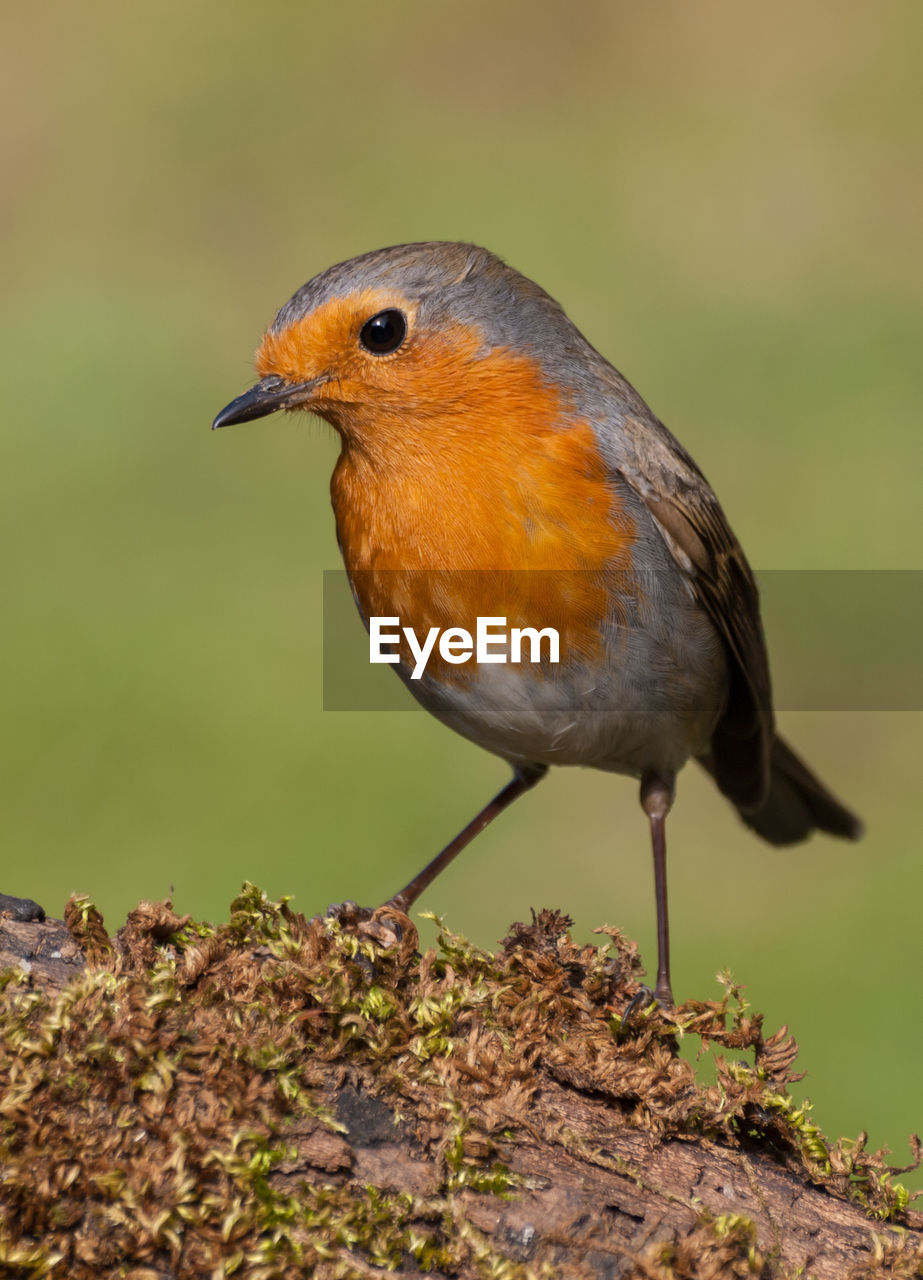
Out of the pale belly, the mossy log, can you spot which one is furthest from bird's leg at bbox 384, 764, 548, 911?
the mossy log

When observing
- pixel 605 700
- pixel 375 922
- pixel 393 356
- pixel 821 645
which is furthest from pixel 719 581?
pixel 821 645

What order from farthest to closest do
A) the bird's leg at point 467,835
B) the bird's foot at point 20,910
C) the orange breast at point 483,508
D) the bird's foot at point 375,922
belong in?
the bird's leg at point 467,835 → the orange breast at point 483,508 → the bird's foot at point 375,922 → the bird's foot at point 20,910

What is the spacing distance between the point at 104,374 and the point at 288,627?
229 centimetres

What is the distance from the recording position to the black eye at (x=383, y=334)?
336 centimetres

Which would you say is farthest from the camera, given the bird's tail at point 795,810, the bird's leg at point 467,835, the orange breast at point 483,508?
the bird's tail at point 795,810

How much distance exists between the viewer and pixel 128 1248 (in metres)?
1.93

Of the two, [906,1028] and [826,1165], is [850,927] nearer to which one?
[906,1028]

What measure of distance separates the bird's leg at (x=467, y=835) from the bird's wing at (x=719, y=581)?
2.00ft

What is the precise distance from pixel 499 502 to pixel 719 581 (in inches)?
33.0

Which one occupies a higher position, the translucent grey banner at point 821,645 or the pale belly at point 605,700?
the translucent grey banner at point 821,645
